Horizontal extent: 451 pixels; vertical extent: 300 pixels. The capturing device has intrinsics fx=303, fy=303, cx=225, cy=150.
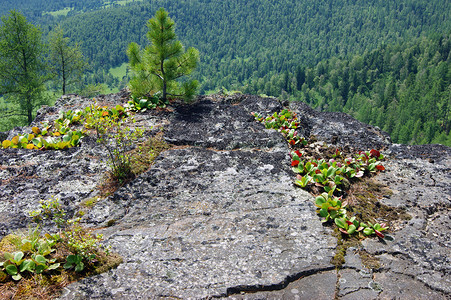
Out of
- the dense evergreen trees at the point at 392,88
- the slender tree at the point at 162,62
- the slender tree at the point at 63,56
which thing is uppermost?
the slender tree at the point at 162,62

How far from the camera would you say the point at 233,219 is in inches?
260

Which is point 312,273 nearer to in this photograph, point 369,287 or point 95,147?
point 369,287

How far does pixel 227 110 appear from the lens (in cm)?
1262

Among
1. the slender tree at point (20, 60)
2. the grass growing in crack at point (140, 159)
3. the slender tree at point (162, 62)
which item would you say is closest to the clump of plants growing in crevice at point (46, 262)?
the grass growing in crack at point (140, 159)

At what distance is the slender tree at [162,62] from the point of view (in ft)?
40.4

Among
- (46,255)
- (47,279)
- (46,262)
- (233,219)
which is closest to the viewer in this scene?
(47,279)

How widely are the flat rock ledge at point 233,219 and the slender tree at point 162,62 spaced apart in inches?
117

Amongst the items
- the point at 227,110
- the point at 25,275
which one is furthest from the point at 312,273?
the point at 227,110

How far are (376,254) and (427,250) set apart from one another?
0.98 meters

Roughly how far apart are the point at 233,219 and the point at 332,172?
10.1ft

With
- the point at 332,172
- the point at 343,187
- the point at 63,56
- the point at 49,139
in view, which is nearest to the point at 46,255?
the point at 49,139

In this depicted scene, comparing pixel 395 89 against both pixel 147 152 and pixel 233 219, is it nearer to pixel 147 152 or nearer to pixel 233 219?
pixel 147 152

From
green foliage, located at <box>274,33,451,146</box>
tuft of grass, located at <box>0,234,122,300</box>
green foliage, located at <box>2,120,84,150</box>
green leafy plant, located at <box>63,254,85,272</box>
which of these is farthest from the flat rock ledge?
green foliage, located at <box>274,33,451,146</box>

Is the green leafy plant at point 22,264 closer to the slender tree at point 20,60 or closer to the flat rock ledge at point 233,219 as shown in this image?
the flat rock ledge at point 233,219
